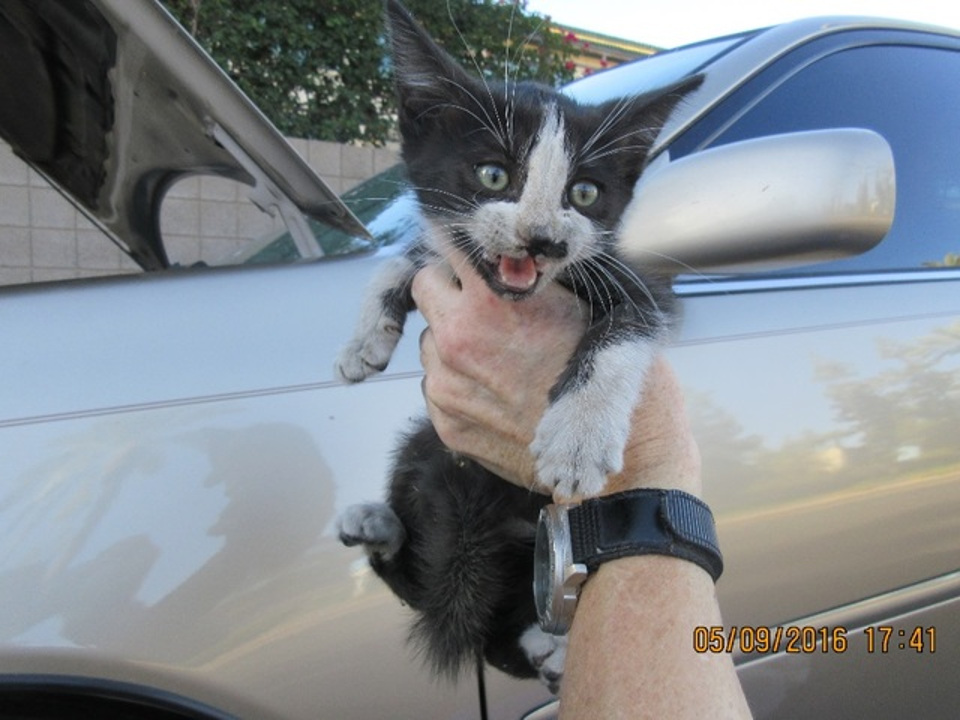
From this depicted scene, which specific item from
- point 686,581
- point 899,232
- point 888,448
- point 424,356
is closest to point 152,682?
point 424,356

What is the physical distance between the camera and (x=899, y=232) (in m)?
2.26

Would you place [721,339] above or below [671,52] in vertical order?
below

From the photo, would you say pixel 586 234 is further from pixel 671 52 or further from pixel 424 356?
pixel 671 52

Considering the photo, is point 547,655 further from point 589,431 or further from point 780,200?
point 780,200

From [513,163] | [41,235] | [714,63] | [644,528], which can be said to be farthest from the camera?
[41,235]

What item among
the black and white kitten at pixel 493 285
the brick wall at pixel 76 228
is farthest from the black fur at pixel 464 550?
the brick wall at pixel 76 228

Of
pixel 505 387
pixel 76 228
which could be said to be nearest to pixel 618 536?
pixel 505 387

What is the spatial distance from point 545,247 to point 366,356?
358 mm

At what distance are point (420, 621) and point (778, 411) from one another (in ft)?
2.77

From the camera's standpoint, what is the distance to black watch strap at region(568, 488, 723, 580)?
1166 mm

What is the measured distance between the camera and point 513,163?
1.51 m

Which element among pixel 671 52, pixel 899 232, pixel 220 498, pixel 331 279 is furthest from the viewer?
pixel 671 52
